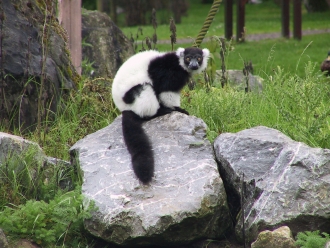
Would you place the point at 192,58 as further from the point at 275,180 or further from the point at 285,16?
the point at 285,16

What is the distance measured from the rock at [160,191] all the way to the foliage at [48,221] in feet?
0.47

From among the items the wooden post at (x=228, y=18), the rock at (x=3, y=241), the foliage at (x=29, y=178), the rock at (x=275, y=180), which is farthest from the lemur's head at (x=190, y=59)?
the wooden post at (x=228, y=18)

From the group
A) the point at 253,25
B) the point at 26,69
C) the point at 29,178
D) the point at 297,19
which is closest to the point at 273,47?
the point at 26,69

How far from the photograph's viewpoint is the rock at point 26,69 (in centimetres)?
541

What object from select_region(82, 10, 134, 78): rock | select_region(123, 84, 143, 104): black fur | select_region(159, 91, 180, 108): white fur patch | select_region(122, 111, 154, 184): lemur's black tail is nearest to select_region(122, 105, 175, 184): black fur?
select_region(122, 111, 154, 184): lemur's black tail

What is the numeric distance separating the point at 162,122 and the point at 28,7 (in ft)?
7.64

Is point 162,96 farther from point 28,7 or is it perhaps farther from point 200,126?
point 28,7

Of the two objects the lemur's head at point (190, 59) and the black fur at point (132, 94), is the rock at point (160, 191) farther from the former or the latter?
the lemur's head at point (190, 59)

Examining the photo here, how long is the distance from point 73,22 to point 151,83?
245 cm

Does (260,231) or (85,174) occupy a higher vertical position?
(85,174)

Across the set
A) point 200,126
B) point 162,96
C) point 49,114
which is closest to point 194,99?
point 162,96

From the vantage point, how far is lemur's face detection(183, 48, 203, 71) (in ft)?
17.0

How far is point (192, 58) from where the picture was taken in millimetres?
5230

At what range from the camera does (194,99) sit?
584 cm
